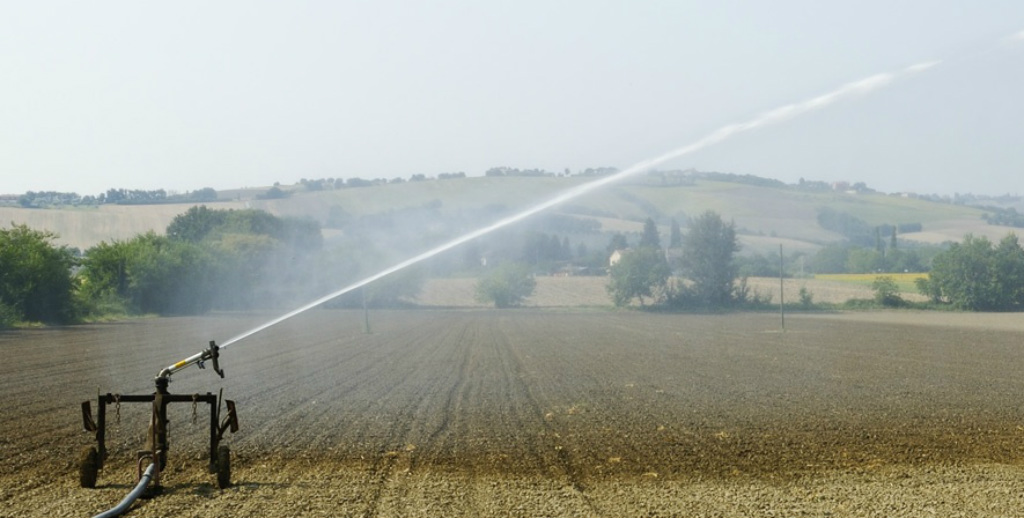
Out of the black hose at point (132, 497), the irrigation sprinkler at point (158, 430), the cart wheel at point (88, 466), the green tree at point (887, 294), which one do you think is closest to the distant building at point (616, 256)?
the green tree at point (887, 294)

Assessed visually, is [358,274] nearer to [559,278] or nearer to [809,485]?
[809,485]

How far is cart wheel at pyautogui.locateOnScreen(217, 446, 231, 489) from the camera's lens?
39.7 ft

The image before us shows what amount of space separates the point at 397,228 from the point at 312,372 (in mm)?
25645

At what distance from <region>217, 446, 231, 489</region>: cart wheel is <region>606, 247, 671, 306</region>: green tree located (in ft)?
269

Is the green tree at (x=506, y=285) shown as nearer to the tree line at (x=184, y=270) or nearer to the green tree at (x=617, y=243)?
the green tree at (x=617, y=243)

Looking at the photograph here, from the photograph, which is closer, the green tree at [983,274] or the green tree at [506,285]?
the green tree at [983,274]

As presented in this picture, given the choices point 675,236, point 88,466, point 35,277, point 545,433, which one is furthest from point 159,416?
point 675,236

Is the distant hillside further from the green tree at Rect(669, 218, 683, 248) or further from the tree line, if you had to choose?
the tree line

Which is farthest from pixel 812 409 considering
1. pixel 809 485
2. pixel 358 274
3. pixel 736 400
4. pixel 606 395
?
pixel 358 274

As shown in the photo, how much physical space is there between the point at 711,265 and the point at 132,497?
293 ft

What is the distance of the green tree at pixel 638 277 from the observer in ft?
311

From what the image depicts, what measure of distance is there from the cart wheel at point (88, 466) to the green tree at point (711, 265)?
8516cm

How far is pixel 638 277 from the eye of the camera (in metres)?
96.0

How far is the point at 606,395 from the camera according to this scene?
23719mm
